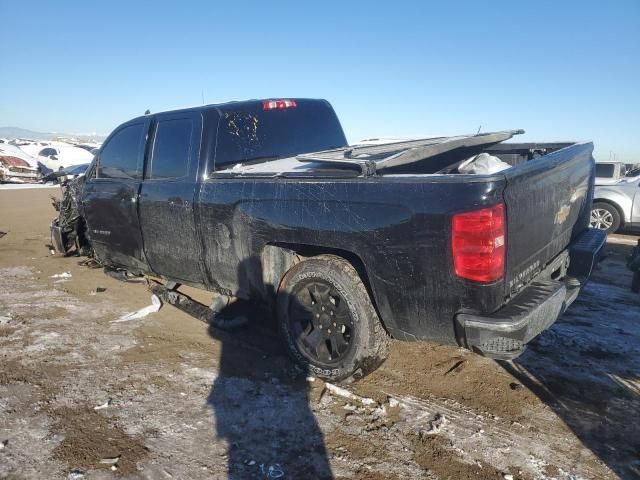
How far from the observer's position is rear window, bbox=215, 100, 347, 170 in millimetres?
3871

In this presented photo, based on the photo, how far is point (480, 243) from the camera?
2291 millimetres

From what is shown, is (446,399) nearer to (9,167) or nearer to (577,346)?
(577,346)

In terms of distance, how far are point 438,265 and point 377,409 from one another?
42.9 inches

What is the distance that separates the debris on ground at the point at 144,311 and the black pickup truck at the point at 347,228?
13.9 inches

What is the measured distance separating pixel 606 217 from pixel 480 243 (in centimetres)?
798

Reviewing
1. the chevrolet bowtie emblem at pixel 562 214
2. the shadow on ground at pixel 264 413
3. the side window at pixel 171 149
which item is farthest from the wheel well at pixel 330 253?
the chevrolet bowtie emblem at pixel 562 214

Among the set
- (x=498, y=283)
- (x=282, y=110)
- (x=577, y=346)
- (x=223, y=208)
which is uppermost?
(x=282, y=110)

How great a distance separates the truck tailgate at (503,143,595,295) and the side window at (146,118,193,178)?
105 inches

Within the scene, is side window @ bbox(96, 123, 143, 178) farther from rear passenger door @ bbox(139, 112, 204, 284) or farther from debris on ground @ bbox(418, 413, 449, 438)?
debris on ground @ bbox(418, 413, 449, 438)

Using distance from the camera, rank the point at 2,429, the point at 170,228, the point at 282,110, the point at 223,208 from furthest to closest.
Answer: the point at 282,110
the point at 170,228
the point at 223,208
the point at 2,429

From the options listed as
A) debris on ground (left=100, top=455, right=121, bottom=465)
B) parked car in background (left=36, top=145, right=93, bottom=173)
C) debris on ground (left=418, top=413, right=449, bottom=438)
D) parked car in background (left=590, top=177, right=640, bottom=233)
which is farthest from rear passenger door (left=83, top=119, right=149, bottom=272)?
parked car in background (left=36, top=145, right=93, bottom=173)

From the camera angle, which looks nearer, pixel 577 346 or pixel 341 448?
pixel 341 448

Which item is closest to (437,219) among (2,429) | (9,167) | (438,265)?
(438,265)

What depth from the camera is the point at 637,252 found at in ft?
16.3
